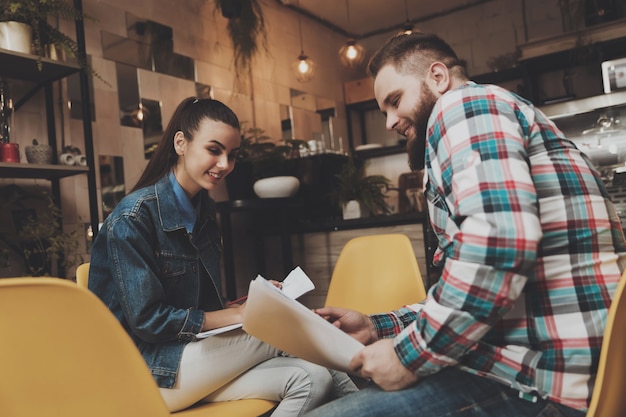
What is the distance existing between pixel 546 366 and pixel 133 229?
1038 millimetres

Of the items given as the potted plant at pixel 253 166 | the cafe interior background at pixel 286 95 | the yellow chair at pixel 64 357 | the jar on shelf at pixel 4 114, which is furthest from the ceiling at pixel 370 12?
the yellow chair at pixel 64 357

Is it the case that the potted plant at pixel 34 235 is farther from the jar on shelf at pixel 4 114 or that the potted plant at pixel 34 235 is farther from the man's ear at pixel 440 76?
the man's ear at pixel 440 76

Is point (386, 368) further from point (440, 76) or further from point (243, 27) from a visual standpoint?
point (243, 27)

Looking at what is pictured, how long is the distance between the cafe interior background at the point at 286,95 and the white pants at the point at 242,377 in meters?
1.45

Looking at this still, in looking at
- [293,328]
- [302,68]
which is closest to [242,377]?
[293,328]

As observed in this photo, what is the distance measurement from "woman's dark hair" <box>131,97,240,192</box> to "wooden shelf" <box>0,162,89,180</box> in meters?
0.82

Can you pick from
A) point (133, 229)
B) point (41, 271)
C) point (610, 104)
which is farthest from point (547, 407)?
point (610, 104)

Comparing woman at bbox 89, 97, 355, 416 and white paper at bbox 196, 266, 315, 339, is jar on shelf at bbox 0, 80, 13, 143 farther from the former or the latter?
white paper at bbox 196, 266, 315, 339

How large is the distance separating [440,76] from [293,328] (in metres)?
0.64

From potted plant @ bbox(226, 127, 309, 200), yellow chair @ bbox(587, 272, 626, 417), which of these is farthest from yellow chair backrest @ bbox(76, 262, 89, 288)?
potted plant @ bbox(226, 127, 309, 200)

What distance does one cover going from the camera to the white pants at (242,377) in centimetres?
130

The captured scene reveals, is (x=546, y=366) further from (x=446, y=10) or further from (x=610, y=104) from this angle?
(x=446, y=10)

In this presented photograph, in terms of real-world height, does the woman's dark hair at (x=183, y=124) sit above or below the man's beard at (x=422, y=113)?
above

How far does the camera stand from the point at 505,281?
80 centimetres
